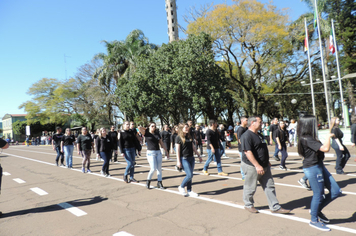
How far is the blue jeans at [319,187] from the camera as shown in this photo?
367 cm

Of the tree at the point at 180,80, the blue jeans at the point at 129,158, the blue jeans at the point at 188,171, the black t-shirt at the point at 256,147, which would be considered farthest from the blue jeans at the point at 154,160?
the tree at the point at 180,80

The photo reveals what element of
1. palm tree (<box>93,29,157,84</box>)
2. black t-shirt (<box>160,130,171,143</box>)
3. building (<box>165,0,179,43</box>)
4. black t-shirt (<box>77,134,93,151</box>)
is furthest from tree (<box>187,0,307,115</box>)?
building (<box>165,0,179,43</box>)

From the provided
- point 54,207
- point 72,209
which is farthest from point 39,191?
point 72,209

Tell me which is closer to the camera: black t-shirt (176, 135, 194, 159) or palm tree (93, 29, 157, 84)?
black t-shirt (176, 135, 194, 159)

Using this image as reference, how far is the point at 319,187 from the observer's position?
3662mm

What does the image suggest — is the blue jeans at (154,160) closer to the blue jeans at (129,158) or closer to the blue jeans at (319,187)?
the blue jeans at (129,158)

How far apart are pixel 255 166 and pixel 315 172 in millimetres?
872

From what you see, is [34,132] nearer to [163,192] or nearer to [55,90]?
[55,90]

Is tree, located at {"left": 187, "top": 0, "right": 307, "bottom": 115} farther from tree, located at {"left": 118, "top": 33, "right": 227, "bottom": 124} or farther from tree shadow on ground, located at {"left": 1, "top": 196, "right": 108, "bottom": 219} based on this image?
tree shadow on ground, located at {"left": 1, "top": 196, "right": 108, "bottom": 219}

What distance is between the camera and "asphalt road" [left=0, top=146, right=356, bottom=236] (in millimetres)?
4070

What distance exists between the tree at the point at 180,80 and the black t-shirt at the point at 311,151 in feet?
49.7

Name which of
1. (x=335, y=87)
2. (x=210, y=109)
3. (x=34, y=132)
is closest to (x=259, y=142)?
(x=210, y=109)

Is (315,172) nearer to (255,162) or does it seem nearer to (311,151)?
(311,151)

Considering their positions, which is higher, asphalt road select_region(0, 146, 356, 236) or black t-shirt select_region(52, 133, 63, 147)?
black t-shirt select_region(52, 133, 63, 147)
